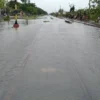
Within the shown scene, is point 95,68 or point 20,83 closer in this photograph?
point 20,83

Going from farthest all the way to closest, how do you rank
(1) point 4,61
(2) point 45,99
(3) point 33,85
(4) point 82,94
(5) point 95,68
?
1. (1) point 4,61
2. (5) point 95,68
3. (3) point 33,85
4. (4) point 82,94
5. (2) point 45,99

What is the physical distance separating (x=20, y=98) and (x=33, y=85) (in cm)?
113

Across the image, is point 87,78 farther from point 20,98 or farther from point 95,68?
point 20,98

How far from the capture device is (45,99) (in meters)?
6.33

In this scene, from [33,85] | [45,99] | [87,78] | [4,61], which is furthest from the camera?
[4,61]

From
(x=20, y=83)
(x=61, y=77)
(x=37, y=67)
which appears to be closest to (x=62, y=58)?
(x=37, y=67)

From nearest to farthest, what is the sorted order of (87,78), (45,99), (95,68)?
(45,99), (87,78), (95,68)

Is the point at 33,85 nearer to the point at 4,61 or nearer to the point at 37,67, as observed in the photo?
the point at 37,67

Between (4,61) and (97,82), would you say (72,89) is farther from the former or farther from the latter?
(4,61)

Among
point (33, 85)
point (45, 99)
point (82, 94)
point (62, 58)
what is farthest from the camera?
point (62, 58)

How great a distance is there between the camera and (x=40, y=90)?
705 centimetres

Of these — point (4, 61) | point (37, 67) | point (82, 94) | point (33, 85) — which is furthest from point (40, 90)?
point (4, 61)

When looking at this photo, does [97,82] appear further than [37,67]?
No

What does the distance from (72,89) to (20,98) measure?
140 cm
